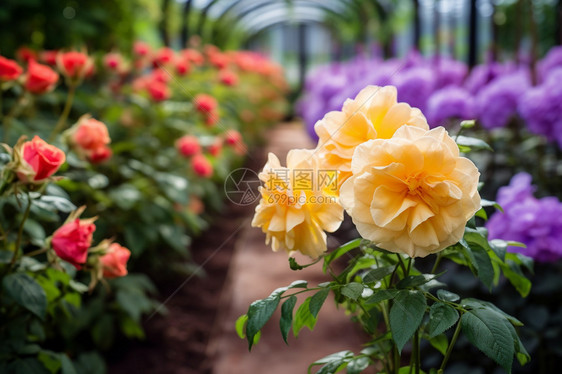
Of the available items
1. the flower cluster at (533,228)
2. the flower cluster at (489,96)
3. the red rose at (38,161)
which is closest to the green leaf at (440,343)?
the flower cluster at (533,228)

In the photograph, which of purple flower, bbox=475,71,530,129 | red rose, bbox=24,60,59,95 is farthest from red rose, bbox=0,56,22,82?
purple flower, bbox=475,71,530,129

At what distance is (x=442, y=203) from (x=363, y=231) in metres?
0.09

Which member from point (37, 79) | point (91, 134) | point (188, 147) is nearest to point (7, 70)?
point (37, 79)

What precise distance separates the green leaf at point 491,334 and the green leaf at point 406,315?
0.20ft

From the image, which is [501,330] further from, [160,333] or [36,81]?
[160,333]

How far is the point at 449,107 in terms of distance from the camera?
1798 millimetres

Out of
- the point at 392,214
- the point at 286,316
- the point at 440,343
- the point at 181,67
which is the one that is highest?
the point at 181,67

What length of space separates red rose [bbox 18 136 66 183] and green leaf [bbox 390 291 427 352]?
59cm

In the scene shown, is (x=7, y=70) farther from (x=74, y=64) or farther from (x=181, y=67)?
(x=181, y=67)

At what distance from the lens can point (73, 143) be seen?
1.27 m

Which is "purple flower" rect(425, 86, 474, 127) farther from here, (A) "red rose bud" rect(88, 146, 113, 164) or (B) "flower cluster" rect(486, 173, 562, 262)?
(A) "red rose bud" rect(88, 146, 113, 164)

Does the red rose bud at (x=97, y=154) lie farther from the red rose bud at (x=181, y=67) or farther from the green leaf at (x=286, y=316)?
the red rose bud at (x=181, y=67)

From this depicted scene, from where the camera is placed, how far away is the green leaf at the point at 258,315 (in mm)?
590

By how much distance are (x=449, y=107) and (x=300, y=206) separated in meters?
1.37
